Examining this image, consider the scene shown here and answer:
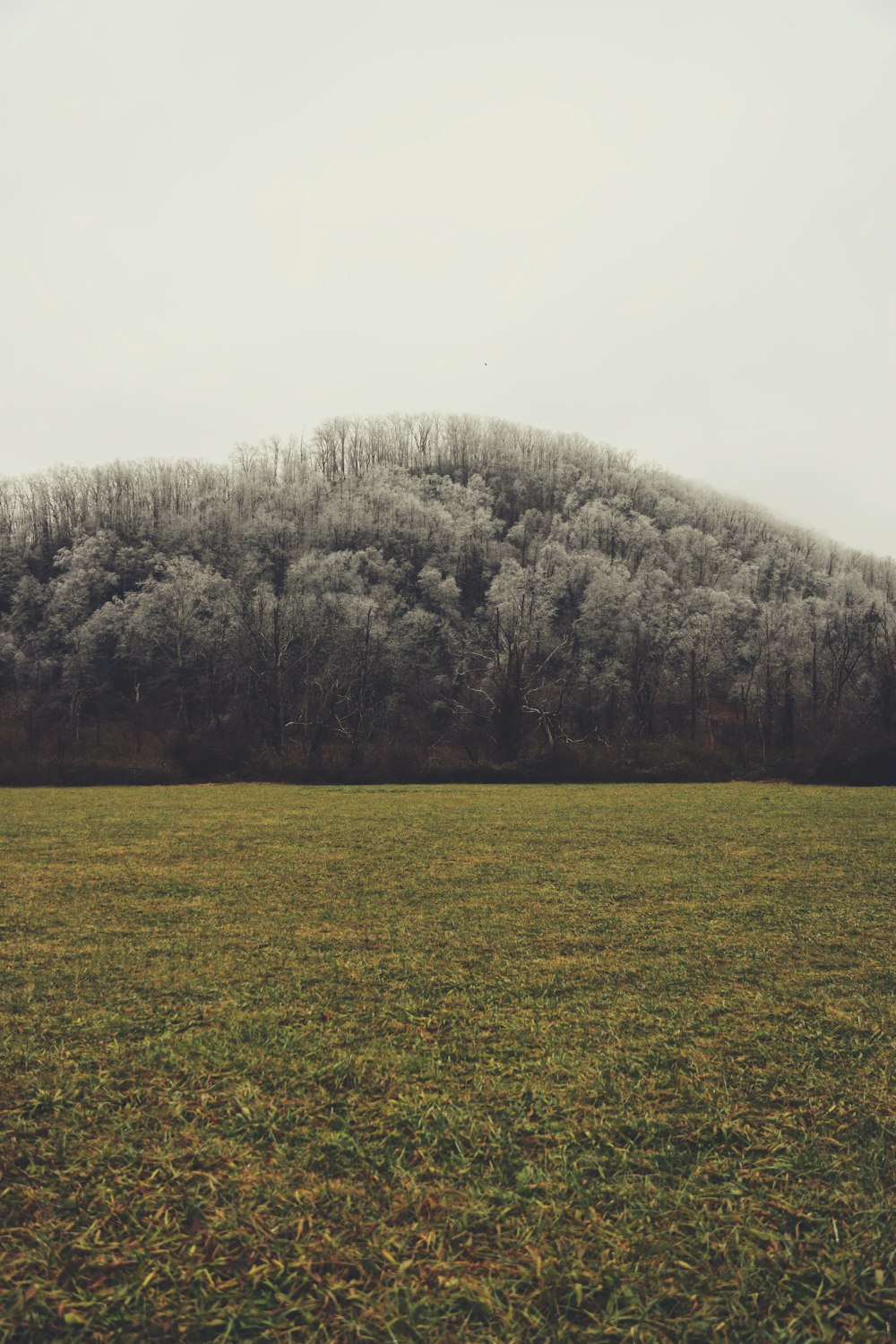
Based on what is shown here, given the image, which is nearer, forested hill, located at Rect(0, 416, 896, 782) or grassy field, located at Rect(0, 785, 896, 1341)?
grassy field, located at Rect(0, 785, 896, 1341)

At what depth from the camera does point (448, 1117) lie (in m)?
2.83

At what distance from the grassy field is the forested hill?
16.4m

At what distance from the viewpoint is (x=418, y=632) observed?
49625 mm

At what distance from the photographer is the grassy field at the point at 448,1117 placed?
1967 mm

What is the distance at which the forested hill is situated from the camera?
23.2 metres

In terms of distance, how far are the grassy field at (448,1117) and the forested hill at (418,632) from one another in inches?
648

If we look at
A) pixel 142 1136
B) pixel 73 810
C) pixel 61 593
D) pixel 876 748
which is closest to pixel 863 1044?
pixel 142 1136

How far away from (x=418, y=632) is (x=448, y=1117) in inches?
1852

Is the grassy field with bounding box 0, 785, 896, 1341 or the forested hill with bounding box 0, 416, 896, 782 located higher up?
the forested hill with bounding box 0, 416, 896, 782

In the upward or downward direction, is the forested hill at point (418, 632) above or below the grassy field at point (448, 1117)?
above

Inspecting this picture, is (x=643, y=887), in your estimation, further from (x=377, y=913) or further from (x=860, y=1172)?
(x=860, y=1172)

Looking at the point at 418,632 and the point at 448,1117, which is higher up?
the point at 418,632

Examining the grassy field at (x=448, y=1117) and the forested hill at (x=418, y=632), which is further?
the forested hill at (x=418, y=632)

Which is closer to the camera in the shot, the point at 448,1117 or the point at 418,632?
the point at 448,1117
